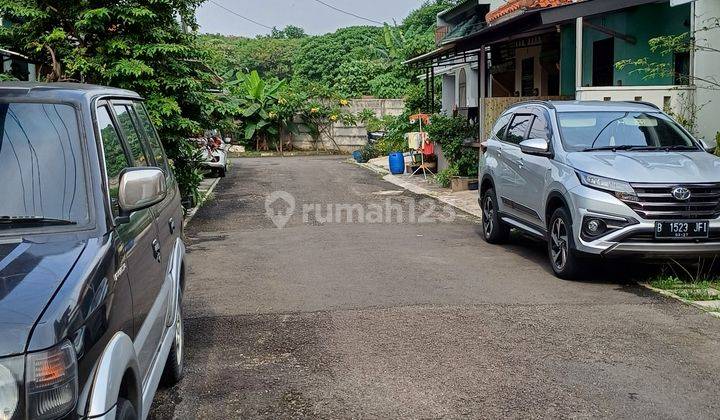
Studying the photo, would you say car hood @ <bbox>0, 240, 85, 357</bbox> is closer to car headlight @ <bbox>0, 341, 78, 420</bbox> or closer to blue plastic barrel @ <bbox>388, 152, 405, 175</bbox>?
car headlight @ <bbox>0, 341, 78, 420</bbox>

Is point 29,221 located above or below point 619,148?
above

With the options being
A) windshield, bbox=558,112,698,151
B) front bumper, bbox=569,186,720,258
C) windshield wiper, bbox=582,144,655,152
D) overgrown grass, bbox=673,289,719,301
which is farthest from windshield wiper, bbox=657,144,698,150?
overgrown grass, bbox=673,289,719,301

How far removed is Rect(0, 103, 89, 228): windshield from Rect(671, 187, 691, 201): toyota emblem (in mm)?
5837

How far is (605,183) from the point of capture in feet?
25.4

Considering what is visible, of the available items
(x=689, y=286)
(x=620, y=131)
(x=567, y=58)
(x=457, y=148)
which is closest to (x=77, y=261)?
(x=689, y=286)

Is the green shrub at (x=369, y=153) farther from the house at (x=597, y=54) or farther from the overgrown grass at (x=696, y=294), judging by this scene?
the overgrown grass at (x=696, y=294)

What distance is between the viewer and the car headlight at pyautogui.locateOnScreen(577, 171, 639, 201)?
24.9 ft

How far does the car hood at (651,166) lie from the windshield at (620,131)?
0.89ft

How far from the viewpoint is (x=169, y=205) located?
509 cm

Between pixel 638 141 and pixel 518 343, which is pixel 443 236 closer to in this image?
pixel 638 141

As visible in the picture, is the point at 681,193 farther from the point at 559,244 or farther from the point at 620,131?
the point at 620,131

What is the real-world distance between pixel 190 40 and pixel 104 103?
365 inches

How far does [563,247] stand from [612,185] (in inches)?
36.2

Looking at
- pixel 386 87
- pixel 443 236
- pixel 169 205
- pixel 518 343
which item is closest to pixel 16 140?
pixel 169 205
